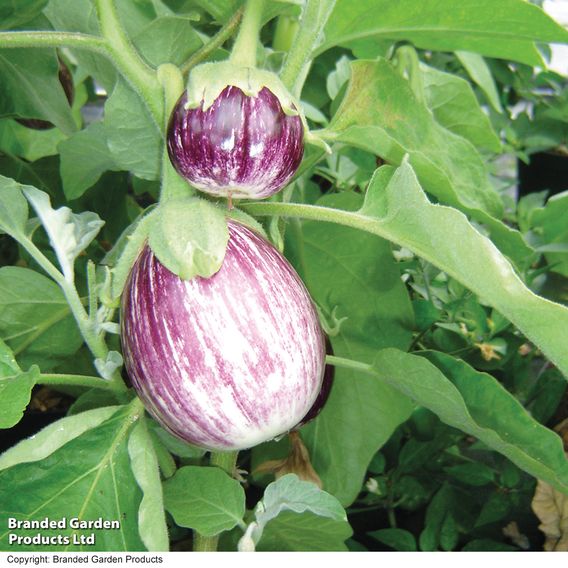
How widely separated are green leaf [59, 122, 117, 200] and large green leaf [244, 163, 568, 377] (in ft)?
0.86

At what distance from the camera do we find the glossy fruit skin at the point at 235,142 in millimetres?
323

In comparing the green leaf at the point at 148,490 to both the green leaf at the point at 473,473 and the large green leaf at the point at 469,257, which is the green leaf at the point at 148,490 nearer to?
the large green leaf at the point at 469,257

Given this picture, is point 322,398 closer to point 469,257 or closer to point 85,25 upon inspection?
point 469,257

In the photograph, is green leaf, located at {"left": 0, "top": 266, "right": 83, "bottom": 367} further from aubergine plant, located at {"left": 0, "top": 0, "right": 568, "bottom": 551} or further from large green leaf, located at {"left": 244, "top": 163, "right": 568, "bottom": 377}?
large green leaf, located at {"left": 244, "top": 163, "right": 568, "bottom": 377}

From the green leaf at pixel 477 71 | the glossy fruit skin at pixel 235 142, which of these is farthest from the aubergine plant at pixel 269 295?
the green leaf at pixel 477 71

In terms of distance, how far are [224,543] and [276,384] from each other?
0.80ft

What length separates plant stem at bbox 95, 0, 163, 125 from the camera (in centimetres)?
37

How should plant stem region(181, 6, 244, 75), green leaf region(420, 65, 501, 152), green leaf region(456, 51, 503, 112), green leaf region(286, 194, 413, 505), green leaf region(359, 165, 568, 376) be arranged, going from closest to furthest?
green leaf region(359, 165, 568, 376) < plant stem region(181, 6, 244, 75) < green leaf region(286, 194, 413, 505) < green leaf region(420, 65, 501, 152) < green leaf region(456, 51, 503, 112)

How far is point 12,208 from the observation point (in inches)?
16.0

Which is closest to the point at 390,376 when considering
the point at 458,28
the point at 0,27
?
the point at 458,28

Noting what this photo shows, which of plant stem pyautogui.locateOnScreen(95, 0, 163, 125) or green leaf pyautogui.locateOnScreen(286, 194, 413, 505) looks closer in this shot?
plant stem pyautogui.locateOnScreen(95, 0, 163, 125)

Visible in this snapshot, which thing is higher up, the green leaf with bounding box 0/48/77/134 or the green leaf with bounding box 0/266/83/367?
the green leaf with bounding box 0/48/77/134

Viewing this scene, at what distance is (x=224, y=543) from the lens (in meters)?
0.53

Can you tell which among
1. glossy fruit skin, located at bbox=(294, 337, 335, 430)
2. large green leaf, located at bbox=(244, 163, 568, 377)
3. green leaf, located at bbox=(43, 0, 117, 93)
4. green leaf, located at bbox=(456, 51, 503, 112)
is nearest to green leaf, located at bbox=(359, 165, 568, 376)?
large green leaf, located at bbox=(244, 163, 568, 377)
